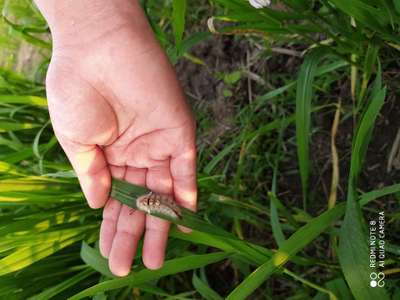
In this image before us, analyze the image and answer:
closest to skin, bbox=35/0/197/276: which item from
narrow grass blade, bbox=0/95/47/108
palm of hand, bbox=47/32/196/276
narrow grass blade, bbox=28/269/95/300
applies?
palm of hand, bbox=47/32/196/276

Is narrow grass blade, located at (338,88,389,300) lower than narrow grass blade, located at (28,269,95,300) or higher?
higher

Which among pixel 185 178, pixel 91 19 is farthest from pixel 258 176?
pixel 91 19

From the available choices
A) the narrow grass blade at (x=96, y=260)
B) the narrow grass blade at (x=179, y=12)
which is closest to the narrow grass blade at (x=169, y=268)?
the narrow grass blade at (x=96, y=260)

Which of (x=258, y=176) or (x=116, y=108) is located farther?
(x=258, y=176)

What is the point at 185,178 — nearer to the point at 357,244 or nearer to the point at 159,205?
the point at 159,205

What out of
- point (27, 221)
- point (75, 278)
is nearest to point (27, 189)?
point (27, 221)

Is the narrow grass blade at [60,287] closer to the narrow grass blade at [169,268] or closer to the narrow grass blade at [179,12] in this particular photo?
the narrow grass blade at [169,268]

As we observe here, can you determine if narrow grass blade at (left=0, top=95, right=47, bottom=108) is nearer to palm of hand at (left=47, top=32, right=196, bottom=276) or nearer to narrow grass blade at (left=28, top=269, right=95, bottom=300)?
palm of hand at (left=47, top=32, right=196, bottom=276)
